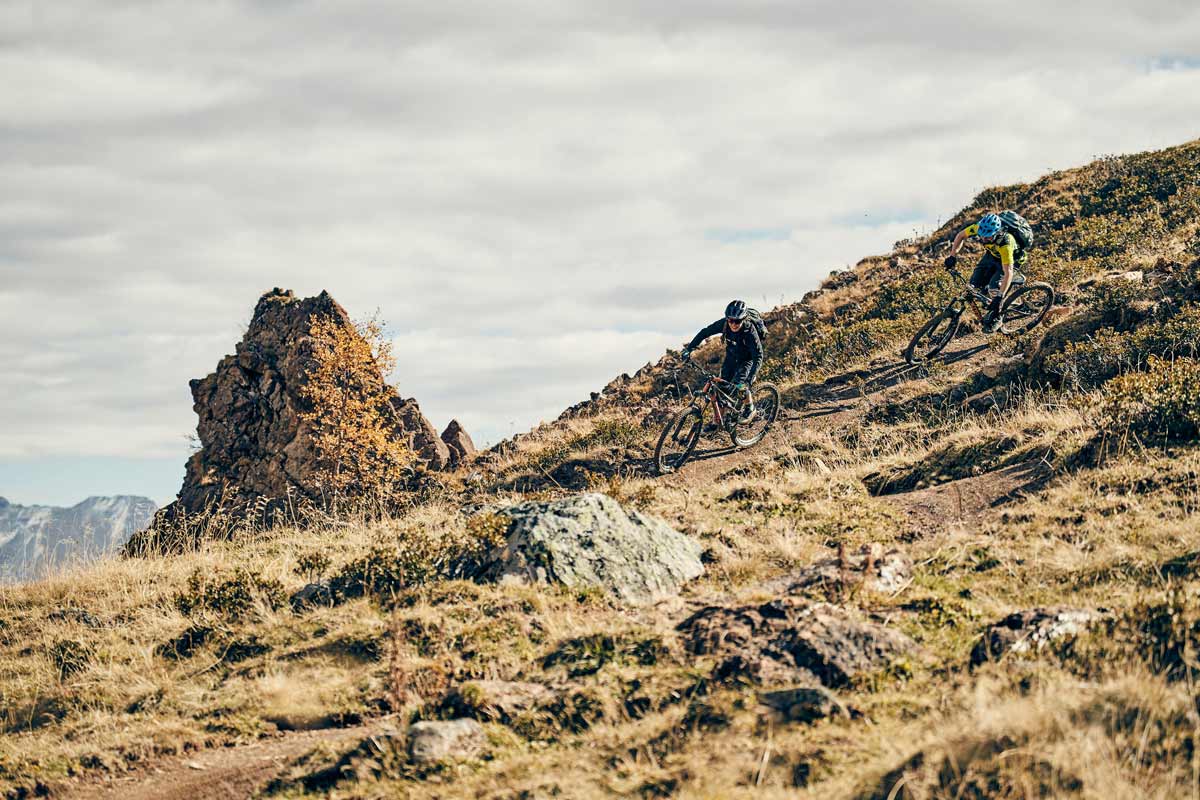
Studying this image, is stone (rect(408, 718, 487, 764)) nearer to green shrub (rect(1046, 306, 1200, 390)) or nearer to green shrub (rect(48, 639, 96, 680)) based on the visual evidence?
green shrub (rect(48, 639, 96, 680))

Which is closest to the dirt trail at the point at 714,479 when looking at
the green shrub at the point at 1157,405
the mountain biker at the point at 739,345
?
the green shrub at the point at 1157,405

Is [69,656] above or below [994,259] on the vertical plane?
below

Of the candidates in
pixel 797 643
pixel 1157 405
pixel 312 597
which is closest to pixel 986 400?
pixel 1157 405

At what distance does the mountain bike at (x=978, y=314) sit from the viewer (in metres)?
19.1

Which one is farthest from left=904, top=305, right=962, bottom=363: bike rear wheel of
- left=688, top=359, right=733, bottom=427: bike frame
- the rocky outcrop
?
the rocky outcrop

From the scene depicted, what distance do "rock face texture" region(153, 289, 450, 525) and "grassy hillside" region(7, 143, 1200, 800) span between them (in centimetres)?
605

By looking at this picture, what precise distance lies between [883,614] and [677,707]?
235cm

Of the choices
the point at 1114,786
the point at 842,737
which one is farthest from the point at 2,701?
the point at 1114,786

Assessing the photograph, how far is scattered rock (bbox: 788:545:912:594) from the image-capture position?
8555 mm

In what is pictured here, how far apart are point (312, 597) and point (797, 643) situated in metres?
6.02

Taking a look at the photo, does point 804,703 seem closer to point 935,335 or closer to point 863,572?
point 863,572

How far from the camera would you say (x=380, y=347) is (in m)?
25.3

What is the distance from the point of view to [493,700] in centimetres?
718

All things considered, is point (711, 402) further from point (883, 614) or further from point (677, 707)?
point (677, 707)
